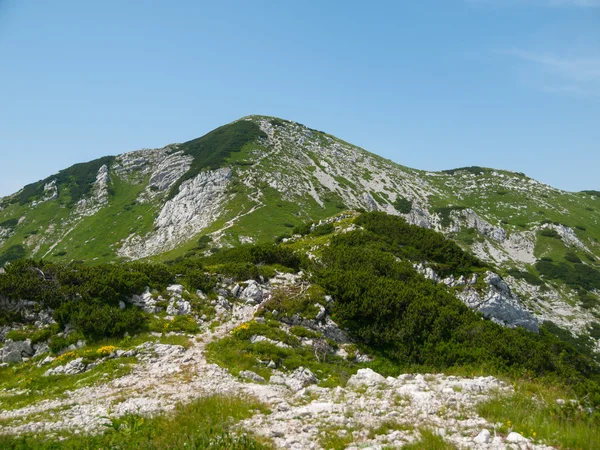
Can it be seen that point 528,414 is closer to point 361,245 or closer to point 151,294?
point 151,294

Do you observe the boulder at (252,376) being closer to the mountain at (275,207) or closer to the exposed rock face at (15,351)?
the exposed rock face at (15,351)

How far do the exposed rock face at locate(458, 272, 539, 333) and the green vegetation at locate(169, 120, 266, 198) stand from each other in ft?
338

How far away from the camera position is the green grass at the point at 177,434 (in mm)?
8148

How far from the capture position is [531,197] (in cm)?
15812

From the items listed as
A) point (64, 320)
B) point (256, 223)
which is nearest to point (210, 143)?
point (256, 223)

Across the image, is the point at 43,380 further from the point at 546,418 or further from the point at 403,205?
the point at 403,205

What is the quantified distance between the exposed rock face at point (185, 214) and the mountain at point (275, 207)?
437 millimetres

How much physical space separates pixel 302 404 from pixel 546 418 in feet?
22.3

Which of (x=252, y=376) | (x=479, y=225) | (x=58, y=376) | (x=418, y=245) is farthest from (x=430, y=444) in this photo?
(x=479, y=225)

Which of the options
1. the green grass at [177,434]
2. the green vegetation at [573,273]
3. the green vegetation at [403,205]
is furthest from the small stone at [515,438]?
the green vegetation at [403,205]

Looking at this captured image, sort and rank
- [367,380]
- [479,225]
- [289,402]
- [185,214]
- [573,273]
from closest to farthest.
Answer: [289,402], [367,380], [573,273], [185,214], [479,225]

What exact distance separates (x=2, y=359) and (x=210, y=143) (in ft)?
477

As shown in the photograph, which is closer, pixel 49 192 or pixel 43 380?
pixel 43 380

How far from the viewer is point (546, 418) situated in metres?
8.53
